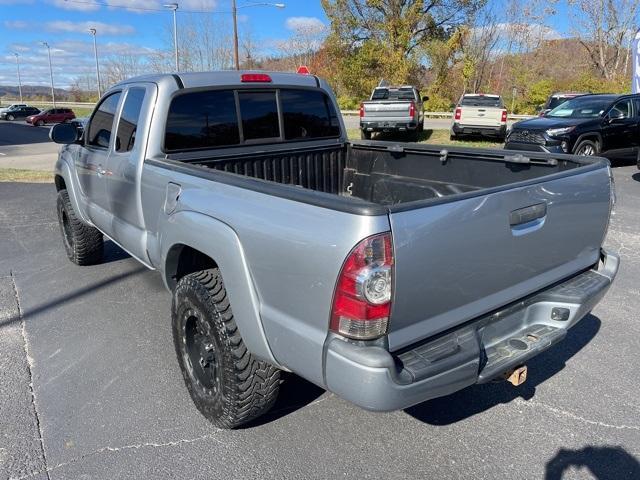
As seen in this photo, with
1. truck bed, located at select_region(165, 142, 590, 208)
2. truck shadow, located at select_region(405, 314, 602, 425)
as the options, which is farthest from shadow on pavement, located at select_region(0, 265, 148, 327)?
truck shadow, located at select_region(405, 314, 602, 425)

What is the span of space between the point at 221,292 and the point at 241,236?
1.51 feet

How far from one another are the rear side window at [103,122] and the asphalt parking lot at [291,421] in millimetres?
1485

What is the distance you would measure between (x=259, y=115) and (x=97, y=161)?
55.0 inches

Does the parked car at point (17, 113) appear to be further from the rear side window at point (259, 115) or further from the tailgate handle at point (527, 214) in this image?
the tailgate handle at point (527, 214)

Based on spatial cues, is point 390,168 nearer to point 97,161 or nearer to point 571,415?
point 571,415

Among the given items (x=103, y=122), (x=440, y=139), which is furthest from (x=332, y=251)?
(x=440, y=139)

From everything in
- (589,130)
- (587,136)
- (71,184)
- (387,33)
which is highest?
(387,33)

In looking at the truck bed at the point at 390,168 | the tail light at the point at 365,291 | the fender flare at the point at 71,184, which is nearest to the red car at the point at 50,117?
the fender flare at the point at 71,184

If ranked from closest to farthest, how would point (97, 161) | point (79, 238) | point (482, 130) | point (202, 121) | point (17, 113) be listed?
point (202, 121) < point (97, 161) < point (79, 238) < point (482, 130) < point (17, 113)

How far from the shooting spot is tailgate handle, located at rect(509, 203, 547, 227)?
7.91ft

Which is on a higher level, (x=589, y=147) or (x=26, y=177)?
(x=589, y=147)

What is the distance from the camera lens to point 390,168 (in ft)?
14.3

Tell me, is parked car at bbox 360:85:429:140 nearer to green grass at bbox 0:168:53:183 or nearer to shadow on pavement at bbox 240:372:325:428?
green grass at bbox 0:168:53:183

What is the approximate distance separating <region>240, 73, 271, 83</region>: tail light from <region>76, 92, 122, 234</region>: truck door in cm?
103
